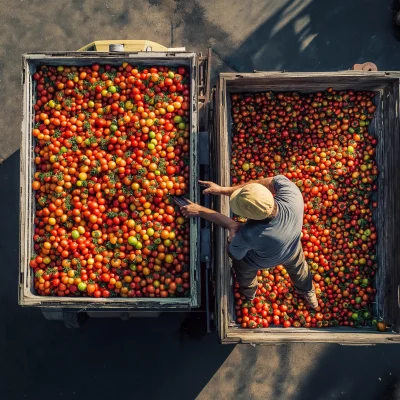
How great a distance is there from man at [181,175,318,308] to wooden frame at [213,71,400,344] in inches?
11.2

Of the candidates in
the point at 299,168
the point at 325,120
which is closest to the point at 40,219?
the point at 299,168

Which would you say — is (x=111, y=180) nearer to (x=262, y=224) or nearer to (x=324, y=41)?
(x=262, y=224)

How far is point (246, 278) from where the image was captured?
5.02 m

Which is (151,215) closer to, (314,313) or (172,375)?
(314,313)

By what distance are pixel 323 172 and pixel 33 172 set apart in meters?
3.64

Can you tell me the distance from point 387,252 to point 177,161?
2.84 metres

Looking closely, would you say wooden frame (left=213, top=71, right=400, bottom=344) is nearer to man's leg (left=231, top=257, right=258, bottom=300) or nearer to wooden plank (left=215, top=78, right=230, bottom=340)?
wooden plank (left=215, top=78, right=230, bottom=340)

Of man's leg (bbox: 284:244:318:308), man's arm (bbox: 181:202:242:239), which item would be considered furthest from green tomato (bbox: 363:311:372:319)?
man's arm (bbox: 181:202:242:239)

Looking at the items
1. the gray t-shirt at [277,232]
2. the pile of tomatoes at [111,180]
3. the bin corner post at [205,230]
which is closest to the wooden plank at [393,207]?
the gray t-shirt at [277,232]

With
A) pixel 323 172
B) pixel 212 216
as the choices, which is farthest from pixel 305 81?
pixel 212 216

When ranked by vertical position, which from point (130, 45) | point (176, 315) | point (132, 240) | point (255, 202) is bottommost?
point (176, 315)

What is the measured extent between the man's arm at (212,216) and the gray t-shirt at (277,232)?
0.25m

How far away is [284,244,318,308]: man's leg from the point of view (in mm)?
4979

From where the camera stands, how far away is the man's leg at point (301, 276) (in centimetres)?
498
